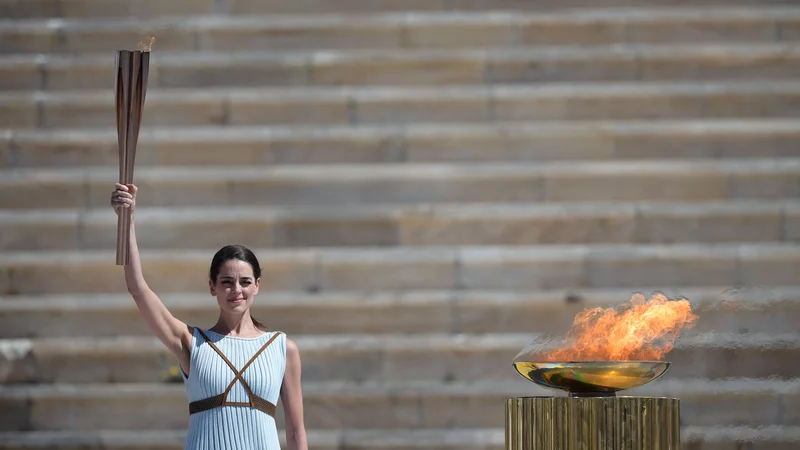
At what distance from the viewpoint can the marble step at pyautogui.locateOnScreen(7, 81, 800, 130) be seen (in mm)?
8266

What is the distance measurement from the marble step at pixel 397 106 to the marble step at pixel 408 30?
1.32 feet

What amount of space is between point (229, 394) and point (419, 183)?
3758mm

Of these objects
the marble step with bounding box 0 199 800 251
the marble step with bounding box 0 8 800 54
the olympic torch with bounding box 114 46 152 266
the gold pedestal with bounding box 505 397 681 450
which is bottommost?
the gold pedestal with bounding box 505 397 681 450

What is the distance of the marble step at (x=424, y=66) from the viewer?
8414 millimetres

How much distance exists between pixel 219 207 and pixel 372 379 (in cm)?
157

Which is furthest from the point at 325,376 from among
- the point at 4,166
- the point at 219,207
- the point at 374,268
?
the point at 4,166

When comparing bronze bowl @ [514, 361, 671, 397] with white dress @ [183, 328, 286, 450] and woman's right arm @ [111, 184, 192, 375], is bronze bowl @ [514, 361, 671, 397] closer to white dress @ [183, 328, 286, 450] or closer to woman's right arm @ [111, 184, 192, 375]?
white dress @ [183, 328, 286, 450]

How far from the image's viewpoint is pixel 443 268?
25.3ft

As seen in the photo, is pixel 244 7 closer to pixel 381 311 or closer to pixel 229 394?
pixel 381 311

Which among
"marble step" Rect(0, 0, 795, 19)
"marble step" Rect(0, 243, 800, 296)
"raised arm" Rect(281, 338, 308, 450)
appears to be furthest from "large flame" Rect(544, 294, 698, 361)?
"marble step" Rect(0, 0, 795, 19)

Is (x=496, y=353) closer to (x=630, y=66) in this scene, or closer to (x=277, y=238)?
(x=277, y=238)

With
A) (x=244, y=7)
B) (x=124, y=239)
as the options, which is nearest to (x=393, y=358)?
(x=244, y=7)

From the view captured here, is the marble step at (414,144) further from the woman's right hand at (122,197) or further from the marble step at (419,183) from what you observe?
the woman's right hand at (122,197)

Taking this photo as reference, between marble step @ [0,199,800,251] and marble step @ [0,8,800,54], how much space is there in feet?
4.31
